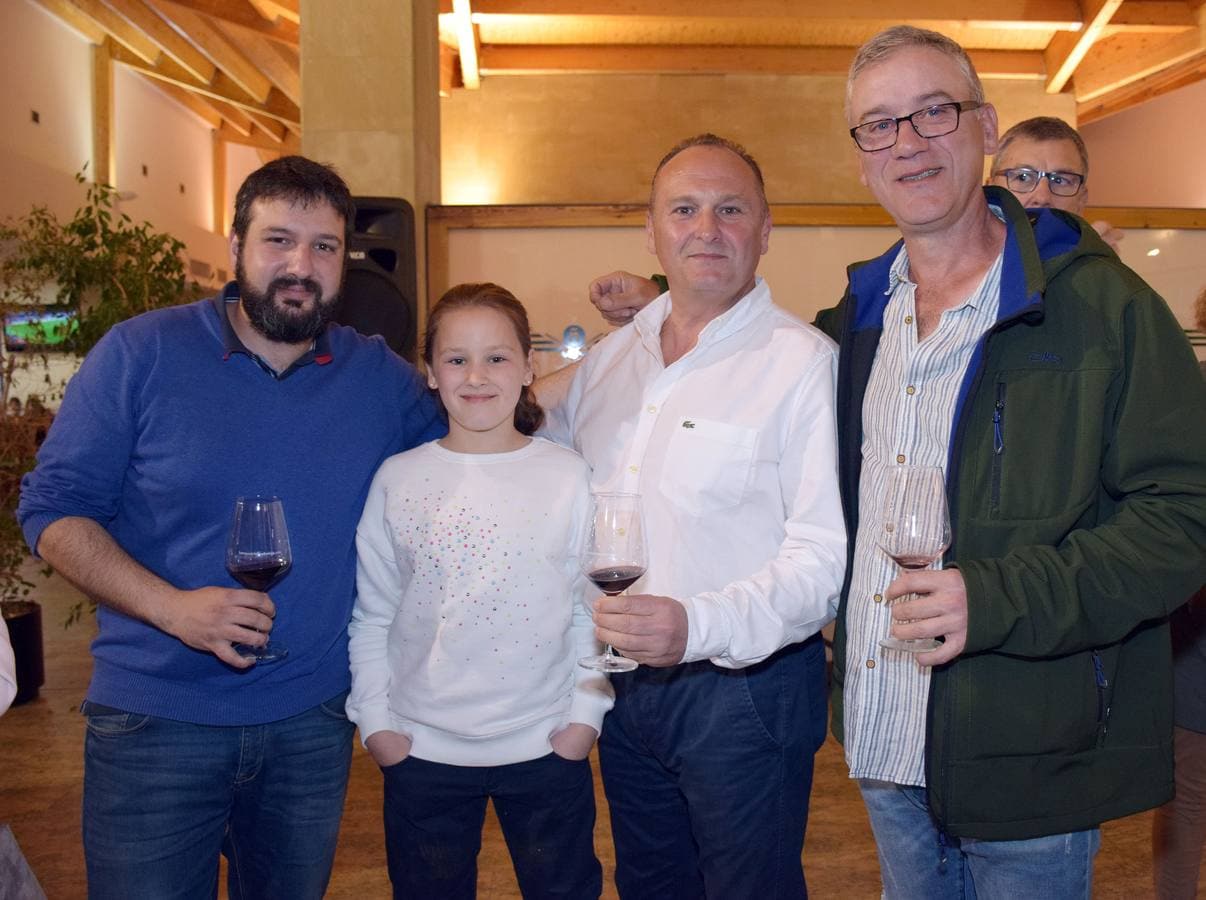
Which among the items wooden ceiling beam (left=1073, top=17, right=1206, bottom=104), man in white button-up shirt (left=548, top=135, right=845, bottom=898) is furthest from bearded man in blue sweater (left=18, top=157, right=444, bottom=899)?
wooden ceiling beam (left=1073, top=17, right=1206, bottom=104)

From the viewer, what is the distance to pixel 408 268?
4656mm

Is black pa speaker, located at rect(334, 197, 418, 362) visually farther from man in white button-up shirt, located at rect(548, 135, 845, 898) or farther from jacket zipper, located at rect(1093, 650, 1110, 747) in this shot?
jacket zipper, located at rect(1093, 650, 1110, 747)

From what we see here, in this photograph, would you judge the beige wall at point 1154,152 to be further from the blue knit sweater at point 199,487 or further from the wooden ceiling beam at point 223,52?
the blue knit sweater at point 199,487

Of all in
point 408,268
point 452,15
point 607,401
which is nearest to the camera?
point 607,401

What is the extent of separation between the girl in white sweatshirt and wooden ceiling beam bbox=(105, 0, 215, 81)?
1051 cm

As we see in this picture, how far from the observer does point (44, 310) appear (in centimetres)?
550

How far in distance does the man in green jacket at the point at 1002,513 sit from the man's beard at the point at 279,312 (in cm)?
105

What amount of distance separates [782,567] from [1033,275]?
2.01 feet

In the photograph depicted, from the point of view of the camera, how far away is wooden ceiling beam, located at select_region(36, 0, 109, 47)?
409 inches

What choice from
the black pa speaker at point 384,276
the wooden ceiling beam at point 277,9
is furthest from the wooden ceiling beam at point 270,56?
the black pa speaker at point 384,276

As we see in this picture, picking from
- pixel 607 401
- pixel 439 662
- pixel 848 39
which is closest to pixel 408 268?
pixel 607 401

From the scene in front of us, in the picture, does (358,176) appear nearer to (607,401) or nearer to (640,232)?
(640,232)

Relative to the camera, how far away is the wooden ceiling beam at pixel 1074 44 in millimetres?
8625

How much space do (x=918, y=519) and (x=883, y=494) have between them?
217 millimetres
